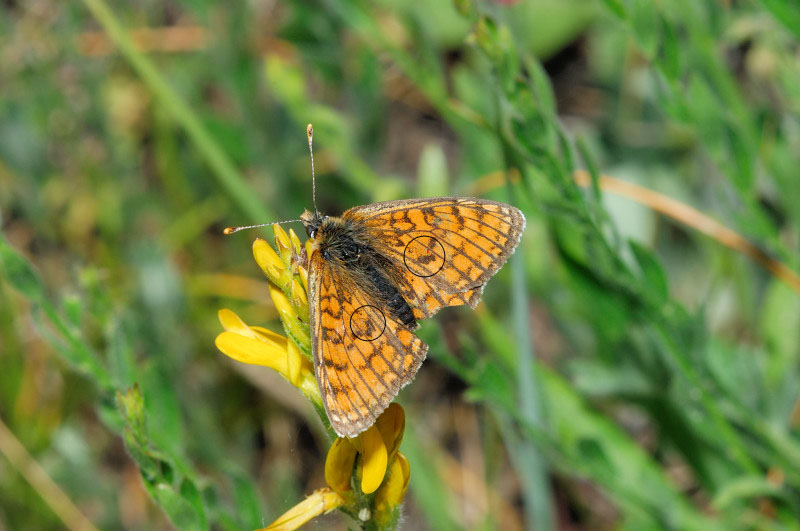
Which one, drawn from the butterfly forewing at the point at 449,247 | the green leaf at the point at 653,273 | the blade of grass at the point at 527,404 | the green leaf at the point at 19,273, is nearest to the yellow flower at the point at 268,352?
the butterfly forewing at the point at 449,247

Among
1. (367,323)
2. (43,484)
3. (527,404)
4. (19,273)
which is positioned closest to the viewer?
(367,323)

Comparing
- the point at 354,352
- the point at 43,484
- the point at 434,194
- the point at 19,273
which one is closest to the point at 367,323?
the point at 354,352

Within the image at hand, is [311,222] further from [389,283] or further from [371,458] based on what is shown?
[371,458]

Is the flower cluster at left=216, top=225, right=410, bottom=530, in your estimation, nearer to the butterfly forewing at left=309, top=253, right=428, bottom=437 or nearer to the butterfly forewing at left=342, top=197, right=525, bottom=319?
the butterfly forewing at left=309, top=253, right=428, bottom=437

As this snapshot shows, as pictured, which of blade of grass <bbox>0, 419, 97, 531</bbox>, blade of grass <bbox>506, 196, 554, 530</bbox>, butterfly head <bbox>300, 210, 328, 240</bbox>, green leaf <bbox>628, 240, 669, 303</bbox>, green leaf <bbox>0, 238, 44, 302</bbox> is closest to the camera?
green leaf <bbox>0, 238, 44, 302</bbox>

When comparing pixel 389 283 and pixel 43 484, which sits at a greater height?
pixel 389 283

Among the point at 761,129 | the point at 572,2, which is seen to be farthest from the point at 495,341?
the point at 572,2

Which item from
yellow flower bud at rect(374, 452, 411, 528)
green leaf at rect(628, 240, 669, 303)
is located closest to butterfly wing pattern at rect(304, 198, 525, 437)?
yellow flower bud at rect(374, 452, 411, 528)

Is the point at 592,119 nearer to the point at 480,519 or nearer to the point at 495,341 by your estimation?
the point at 495,341
